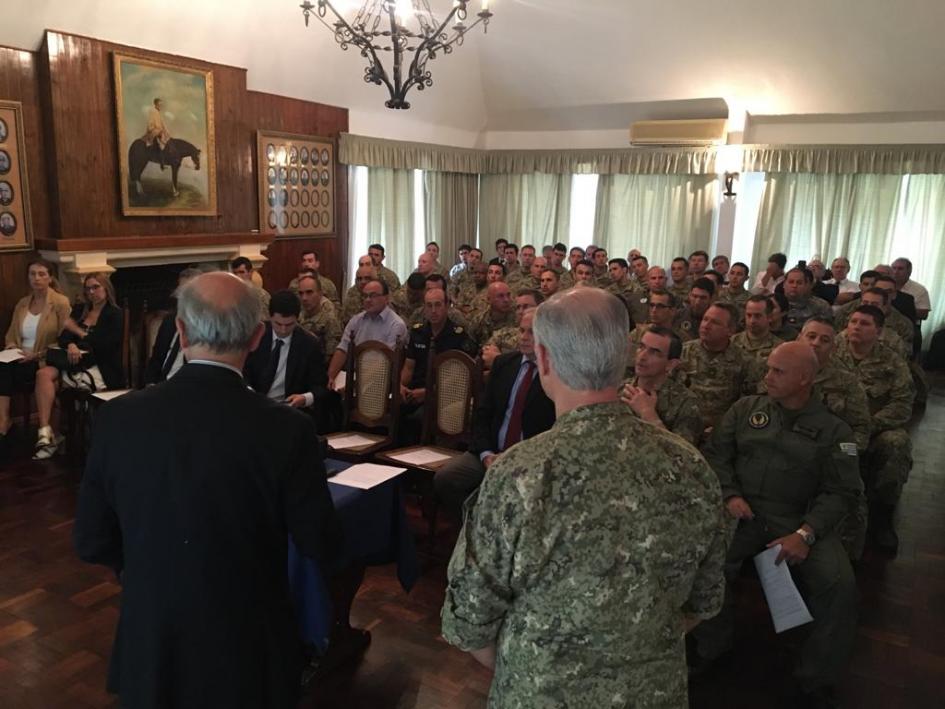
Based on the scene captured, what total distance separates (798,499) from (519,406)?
120cm

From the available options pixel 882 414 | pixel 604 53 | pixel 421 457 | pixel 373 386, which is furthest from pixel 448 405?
pixel 604 53

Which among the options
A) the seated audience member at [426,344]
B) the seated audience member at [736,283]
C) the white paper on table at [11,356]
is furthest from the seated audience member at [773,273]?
the white paper on table at [11,356]

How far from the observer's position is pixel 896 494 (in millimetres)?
3660

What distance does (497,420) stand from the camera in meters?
3.33

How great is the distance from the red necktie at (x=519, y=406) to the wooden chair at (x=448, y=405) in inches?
19.1

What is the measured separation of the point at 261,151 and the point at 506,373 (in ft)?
17.0

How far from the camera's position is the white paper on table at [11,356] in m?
4.65

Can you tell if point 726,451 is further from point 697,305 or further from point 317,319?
point 317,319

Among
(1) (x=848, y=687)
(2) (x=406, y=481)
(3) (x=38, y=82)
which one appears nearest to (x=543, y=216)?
(3) (x=38, y=82)

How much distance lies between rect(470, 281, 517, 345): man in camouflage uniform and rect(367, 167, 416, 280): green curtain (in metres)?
3.94

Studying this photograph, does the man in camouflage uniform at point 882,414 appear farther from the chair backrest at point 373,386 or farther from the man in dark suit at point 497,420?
the chair backrest at point 373,386

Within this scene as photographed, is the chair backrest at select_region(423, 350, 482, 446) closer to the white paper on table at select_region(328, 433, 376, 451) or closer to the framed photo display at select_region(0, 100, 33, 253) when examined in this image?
the white paper on table at select_region(328, 433, 376, 451)

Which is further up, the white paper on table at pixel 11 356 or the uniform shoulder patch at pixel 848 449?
the uniform shoulder patch at pixel 848 449

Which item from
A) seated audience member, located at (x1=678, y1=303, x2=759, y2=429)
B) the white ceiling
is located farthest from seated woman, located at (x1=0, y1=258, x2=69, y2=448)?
seated audience member, located at (x1=678, y1=303, x2=759, y2=429)
